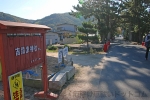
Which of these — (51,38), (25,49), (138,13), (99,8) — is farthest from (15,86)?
(51,38)

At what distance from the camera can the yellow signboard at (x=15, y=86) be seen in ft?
10.4

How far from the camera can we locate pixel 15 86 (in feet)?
10.7

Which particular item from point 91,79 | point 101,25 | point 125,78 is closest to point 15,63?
point 91,79

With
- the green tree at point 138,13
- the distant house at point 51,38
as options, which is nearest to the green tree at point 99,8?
the green tree at point 138,13

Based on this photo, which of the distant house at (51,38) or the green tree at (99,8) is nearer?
the green tree at (99,8)

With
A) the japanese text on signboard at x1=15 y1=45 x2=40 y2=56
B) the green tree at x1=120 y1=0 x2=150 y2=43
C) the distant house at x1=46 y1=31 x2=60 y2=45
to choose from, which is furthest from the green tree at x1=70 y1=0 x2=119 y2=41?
the japanese text on signboard at x1=15 y1=45 x2=40 y2=56

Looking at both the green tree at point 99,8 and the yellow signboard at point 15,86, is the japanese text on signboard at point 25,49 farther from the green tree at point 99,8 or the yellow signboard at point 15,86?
the green tree at point 99,8

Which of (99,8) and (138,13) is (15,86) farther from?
(138,13)

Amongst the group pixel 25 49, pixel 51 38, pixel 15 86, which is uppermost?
pixel 51 38

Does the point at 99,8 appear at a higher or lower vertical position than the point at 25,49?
higher

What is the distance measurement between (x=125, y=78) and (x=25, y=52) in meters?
4.82

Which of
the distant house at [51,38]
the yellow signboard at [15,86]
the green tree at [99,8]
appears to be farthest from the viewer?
the distant house at [51,38]

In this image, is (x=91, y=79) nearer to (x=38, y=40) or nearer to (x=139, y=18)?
(x=38, y=40)

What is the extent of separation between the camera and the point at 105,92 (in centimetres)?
531
